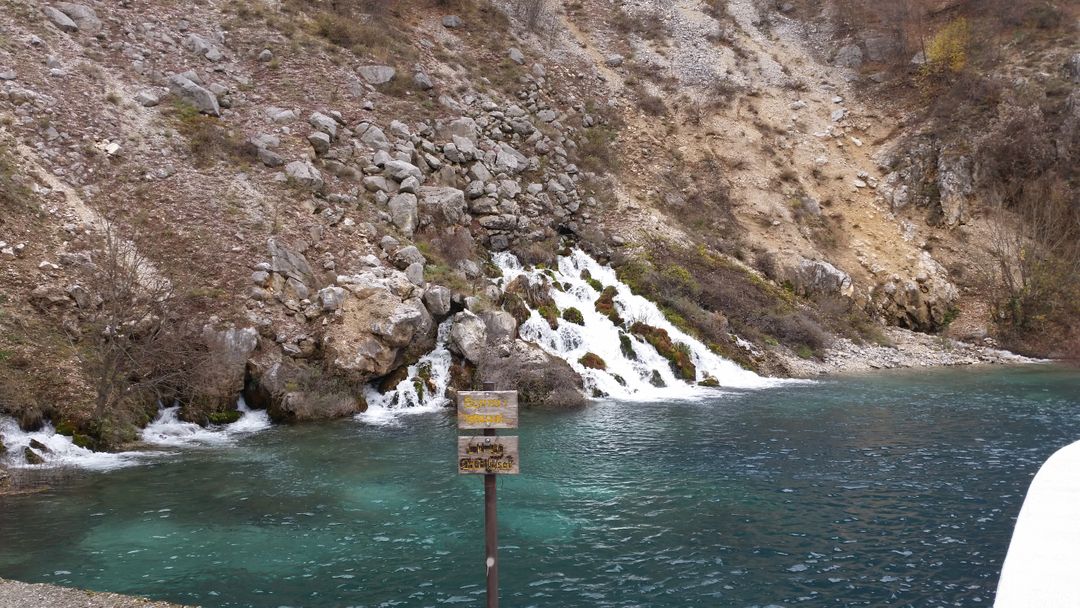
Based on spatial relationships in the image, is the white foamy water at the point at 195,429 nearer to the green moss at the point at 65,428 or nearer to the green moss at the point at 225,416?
the green moss at the point at 225,416

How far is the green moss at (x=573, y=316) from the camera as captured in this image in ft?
71.9

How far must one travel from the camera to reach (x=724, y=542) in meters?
8.45

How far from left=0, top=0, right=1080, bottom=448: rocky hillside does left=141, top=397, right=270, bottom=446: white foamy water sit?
302mm

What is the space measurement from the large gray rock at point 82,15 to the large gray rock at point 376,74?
8.91 metres

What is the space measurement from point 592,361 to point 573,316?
210 centimetres

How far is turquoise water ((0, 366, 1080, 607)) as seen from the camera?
23.8ft

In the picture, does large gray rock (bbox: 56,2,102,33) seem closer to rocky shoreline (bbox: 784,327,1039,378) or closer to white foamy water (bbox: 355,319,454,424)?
white foamy water (bbox: 355,319,454,424)

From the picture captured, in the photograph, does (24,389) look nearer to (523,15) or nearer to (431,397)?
(431,397)

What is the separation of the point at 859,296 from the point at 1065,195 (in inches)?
431

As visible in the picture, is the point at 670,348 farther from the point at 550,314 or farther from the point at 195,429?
the point at 195,429

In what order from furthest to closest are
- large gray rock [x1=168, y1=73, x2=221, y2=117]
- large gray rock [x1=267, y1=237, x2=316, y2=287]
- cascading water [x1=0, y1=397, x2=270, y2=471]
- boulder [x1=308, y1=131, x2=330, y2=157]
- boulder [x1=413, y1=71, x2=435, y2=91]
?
boulder [x1=413, y1=71, x2=435, y2=91] → boulder [x1=308, y1=131, x2=330, y2=157] → large gray rock [x1=168, y1=73, x2=221, y2=117] → large gray rock [x1=267, y1=237, x2=316, y2=287] → cascading water [x1=0, y1=397, x2=270, y2=471]

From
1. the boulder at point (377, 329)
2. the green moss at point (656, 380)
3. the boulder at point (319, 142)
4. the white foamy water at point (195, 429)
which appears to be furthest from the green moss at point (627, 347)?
the boulder at point (319, 142)

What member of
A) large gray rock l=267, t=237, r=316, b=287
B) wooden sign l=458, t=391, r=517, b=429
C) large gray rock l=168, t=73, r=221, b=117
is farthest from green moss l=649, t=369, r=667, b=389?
large gray rock l=168, t=73, r=221, b=117

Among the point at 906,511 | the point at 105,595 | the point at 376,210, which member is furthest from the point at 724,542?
the point at 376,210
